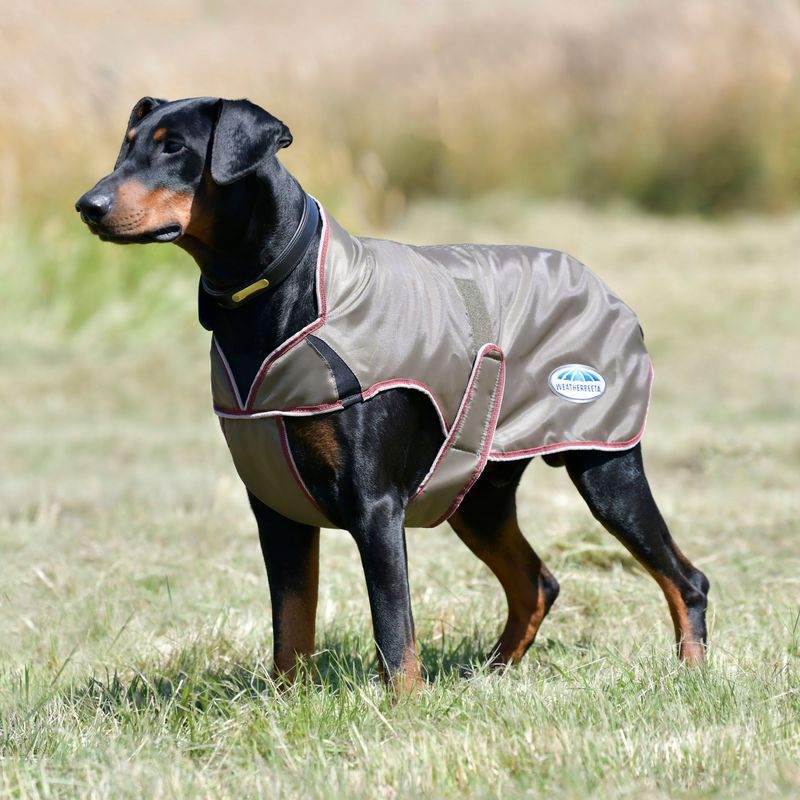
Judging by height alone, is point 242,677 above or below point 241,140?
below

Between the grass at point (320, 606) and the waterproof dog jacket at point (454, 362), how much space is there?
0.54 metres

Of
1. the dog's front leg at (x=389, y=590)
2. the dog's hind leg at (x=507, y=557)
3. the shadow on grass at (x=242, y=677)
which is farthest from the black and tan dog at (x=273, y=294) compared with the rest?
the dog's hind leg at (x=507, y=557)

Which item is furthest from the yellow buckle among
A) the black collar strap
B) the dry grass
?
the dry grass

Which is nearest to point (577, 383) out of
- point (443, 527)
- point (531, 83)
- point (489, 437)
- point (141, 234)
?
point (489, 437)

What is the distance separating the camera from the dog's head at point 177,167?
2.89 m

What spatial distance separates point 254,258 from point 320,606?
59.8 inches

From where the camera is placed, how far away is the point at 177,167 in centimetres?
299

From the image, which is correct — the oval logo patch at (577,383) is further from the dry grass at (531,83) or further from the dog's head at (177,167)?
the dry grass at (531,83)

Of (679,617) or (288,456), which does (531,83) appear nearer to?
(679,617)

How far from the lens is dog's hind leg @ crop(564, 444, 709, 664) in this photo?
349 centimetres

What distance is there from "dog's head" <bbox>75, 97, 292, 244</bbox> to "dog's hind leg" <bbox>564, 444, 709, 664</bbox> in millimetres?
1185

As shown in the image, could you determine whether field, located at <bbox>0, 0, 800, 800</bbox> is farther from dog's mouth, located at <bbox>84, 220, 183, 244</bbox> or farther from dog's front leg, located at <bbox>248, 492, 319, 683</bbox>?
dog's mouth, located at <bbox>84, 220, 183, 244</bbox>

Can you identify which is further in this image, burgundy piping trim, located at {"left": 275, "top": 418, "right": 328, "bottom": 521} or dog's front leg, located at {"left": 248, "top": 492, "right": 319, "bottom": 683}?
dog's front leg, located at {"left": 248, "top": 492, "right": 319, "bottom": 683}

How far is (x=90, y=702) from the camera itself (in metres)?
3.16
